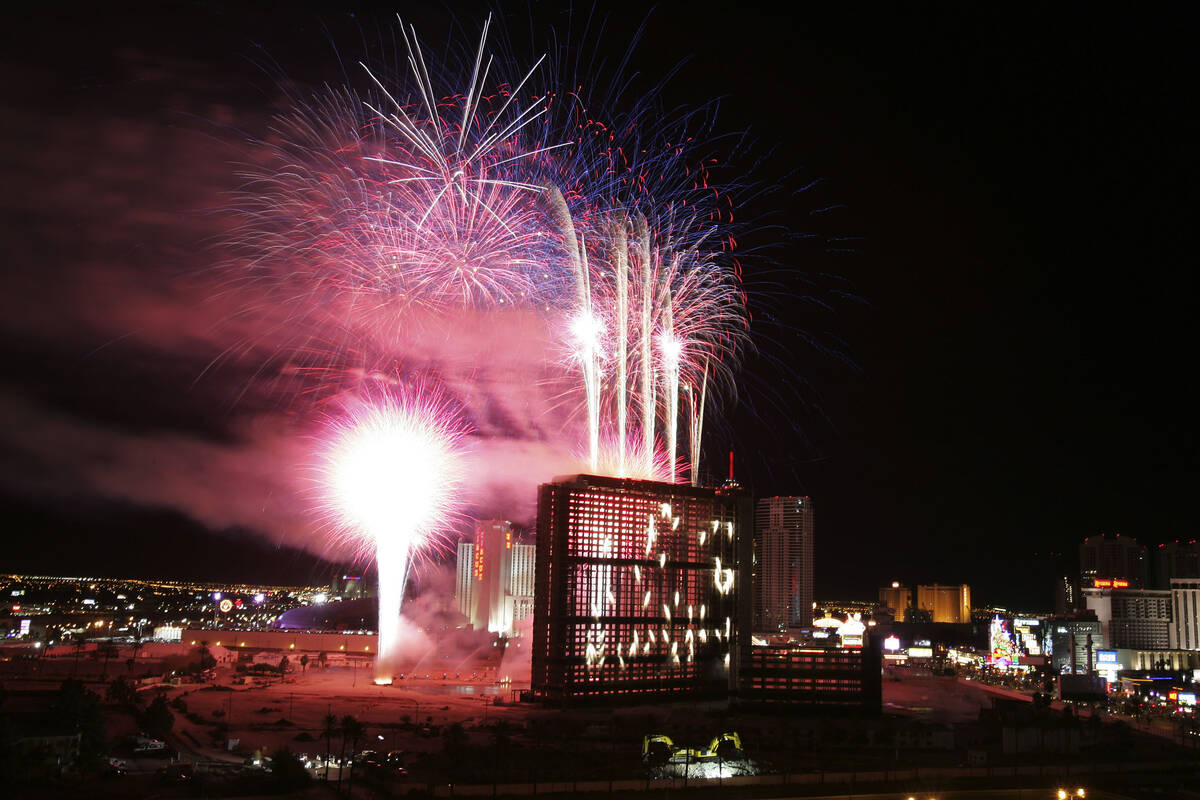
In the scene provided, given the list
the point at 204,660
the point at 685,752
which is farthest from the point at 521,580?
the point at 685,752

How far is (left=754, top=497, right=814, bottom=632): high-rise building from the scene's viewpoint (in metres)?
167

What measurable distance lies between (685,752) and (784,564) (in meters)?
134

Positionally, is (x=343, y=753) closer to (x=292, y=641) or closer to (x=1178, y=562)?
(x=292, y=641)

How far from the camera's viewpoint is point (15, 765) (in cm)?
2922

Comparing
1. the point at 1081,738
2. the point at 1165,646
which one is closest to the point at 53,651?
the point at 1081,738

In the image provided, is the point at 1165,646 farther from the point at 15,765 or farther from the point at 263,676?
the point at 15,765

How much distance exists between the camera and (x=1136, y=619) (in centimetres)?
12950

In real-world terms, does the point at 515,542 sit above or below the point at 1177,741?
above

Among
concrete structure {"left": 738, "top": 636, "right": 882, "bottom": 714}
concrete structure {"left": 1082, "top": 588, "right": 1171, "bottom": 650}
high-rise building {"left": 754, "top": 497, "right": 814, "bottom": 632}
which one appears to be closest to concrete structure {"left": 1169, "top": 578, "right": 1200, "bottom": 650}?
concrete structure {"left": 1082, "top": 588, "right": 1171, "bottom": 650}

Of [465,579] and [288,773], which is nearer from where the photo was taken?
[288,773]

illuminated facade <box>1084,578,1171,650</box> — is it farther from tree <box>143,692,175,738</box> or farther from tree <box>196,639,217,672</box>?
tree <box>143,692,175,738</box>

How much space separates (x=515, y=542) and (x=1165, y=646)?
86752 mm

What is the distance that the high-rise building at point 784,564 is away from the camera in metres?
167

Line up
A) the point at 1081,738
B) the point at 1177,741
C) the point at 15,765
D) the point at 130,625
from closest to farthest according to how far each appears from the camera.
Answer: the point at 15,765, the point at 1081,738, the point at 1177,741, the point at 130,625
